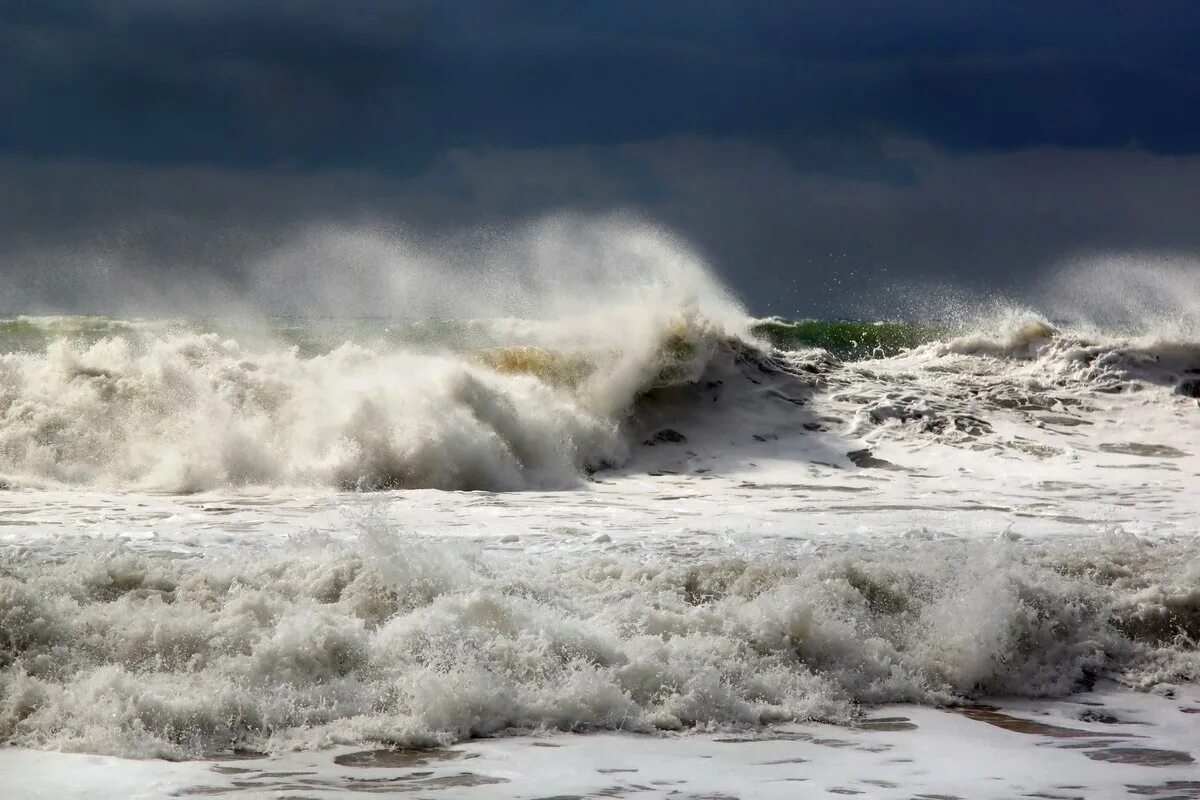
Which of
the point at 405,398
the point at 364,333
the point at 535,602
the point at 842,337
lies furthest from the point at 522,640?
the point at 842,337

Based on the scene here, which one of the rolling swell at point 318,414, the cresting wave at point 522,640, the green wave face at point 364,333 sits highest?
the green wave face at point 364,333

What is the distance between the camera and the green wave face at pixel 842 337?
2841 centimetres

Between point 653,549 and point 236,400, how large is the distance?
5.86 meters

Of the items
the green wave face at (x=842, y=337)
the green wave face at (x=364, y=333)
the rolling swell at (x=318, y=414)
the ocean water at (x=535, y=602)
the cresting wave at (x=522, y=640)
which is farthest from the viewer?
the green wave face at (x=842, y=337)

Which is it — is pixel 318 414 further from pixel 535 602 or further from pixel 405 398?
pixel 535 602

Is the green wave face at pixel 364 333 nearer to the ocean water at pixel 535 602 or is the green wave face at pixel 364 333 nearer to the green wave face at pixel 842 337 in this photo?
the green wave face at pixel 842 337

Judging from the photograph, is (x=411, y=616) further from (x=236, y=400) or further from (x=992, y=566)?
(x=236, y=400)

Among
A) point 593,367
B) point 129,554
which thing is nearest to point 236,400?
point 593,367

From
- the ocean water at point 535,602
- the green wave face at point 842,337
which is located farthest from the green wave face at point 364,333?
the ocean water at point 535,602

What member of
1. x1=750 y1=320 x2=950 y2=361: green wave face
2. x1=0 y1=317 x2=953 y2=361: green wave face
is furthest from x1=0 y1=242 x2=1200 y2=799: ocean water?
x1=750 y1=320 x2=950 y2=361: green wave face

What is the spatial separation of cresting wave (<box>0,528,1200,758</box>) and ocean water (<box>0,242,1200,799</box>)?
0.02 metres

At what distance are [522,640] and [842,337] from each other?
2823 centimetres

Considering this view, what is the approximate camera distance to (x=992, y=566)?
6.03m

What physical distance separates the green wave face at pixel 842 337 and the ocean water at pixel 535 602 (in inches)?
648
